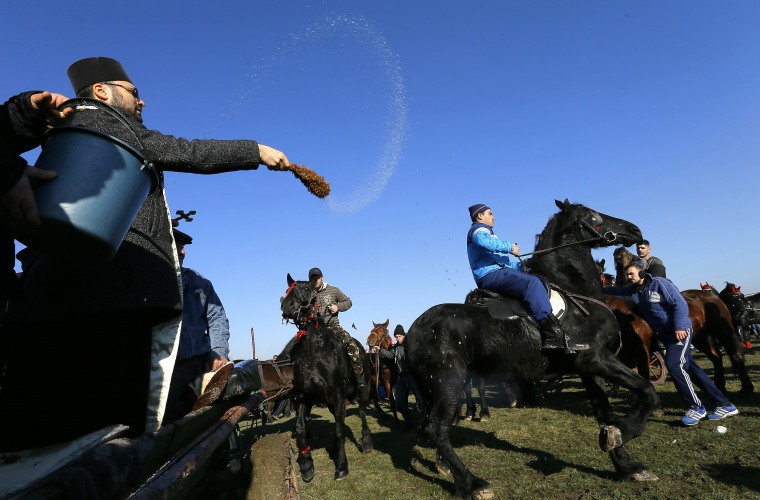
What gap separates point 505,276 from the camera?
6.01 meters

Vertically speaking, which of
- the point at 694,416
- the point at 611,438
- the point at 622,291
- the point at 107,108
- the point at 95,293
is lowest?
the point at 694,416

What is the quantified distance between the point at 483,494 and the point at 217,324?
364 cm

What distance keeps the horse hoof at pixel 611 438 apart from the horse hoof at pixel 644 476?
48 cm

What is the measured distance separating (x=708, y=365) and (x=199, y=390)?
17696mm

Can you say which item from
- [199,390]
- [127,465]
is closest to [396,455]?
[199,390]

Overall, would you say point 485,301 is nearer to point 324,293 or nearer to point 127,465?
point 324,293

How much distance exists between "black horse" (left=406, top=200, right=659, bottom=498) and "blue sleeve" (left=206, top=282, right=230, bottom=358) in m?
2.47

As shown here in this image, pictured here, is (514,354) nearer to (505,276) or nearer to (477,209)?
(505,276)

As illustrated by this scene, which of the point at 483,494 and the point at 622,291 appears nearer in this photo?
the point at 483,494

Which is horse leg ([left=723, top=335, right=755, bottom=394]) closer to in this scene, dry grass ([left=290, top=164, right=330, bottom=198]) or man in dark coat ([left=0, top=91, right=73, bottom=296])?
dry grass ([left=290, top=164, right=330, bottom=198])

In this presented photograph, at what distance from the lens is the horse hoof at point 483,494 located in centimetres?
504

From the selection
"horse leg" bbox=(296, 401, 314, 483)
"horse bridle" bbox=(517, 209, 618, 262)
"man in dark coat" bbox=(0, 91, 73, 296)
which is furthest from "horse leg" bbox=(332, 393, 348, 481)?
"man in dark coat" bbox=(0, 91, 73, 296)

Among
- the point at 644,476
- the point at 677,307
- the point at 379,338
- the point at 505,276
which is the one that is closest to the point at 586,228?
the point at 505,276

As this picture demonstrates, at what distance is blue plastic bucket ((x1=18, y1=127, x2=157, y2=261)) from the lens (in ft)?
4.37
